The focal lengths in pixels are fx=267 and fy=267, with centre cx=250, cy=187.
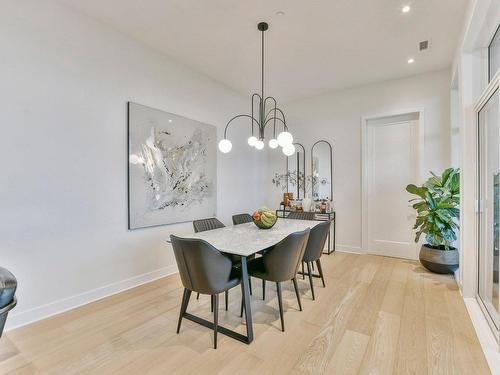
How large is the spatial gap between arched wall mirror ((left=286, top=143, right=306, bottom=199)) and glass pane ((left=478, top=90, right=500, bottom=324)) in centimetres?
291

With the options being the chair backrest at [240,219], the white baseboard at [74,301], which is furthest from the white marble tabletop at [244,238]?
the white baseboard at [74,301]

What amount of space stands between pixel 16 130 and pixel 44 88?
47cm

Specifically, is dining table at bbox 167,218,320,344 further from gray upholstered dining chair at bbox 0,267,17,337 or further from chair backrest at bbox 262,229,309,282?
gray upholstered dining chair at bbox 0,267,17,337

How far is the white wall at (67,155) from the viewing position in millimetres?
2285

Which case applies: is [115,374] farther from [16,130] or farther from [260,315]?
[16,130]

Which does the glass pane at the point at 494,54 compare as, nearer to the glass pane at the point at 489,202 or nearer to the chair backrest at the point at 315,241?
the glass pane at the point at 489,202

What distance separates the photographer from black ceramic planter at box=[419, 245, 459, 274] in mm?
3438

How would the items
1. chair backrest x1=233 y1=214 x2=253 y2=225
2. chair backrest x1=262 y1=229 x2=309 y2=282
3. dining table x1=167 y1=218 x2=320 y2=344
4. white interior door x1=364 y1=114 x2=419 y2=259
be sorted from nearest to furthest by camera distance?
1. dining table x1=167 y1=218 x2=320 y2=344
2. chair backrest x1=262 y1=229 x2=309 y2=282
3. chair backrest x1=233 y1=214 x2=253 y2=225
4. white interior door x1=364 y1=114 x2=419 y2=259

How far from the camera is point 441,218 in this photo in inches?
133

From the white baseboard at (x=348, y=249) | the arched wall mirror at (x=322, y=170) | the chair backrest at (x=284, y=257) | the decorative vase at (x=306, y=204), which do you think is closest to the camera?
the chair backrest at (x=284, y=257)

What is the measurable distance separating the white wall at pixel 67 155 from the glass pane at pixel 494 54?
351 cm

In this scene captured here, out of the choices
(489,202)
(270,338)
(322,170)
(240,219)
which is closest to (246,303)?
(270,338)

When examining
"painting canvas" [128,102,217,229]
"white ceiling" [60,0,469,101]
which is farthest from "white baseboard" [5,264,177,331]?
"white ceiling" [60,0,469,101]

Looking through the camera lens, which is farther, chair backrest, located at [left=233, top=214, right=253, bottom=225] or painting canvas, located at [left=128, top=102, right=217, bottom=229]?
chair backrest, located at [left=233, top=214, right=253, bottom=225]
